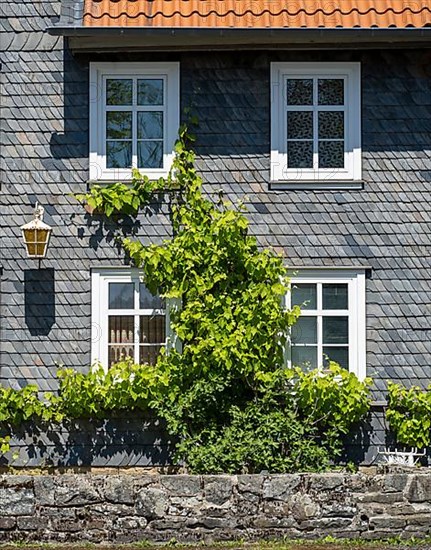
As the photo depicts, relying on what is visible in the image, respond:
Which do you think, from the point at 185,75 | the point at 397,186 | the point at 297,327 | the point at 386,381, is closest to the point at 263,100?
the point at 185,75

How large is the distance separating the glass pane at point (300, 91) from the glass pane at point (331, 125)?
27cm

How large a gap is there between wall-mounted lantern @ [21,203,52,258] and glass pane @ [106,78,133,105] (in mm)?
A: 1861

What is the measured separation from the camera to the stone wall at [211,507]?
12.1 meters

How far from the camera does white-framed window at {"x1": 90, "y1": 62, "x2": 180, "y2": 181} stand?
49.2ft

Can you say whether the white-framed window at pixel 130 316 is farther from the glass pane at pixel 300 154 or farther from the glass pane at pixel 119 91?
the glass pane at pixel 300 154

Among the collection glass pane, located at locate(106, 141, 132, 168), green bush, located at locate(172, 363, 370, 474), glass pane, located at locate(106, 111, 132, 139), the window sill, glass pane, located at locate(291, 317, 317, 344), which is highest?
glass pane, located at locate(106, 111, 132, 139)

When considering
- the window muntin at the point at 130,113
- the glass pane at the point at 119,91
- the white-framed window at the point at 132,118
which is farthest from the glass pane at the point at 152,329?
the glass pane at the point at 119,91

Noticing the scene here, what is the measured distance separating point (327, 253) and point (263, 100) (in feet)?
7.03

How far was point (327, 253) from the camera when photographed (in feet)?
49.0

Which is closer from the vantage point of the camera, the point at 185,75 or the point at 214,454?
the point at 214,454

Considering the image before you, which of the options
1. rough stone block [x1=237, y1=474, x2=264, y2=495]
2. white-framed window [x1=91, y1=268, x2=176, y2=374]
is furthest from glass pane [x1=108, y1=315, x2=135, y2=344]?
rough stone block [x1=237, y1=474, x2=264, y2=495]

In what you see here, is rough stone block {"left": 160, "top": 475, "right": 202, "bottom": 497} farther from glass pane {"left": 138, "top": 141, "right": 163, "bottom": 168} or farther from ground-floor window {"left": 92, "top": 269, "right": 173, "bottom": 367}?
glass pane {"left": 138, "top": 141, "right": 163, "bottom": 168}

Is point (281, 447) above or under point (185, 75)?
under

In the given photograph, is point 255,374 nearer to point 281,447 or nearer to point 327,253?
point 281,447
